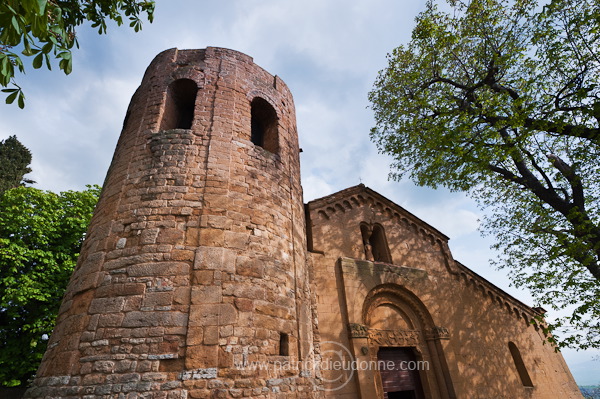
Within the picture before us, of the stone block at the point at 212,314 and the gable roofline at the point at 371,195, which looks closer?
the stone block at the point at 212,314

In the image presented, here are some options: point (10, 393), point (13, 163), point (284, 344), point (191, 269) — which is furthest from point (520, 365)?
point (13, 163)

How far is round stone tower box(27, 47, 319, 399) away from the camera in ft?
13.9

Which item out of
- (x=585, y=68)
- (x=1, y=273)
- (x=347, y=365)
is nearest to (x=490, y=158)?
(x=585, y=68)

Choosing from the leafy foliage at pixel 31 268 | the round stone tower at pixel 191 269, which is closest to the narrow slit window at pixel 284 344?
the round stone tower at pixel 191 269

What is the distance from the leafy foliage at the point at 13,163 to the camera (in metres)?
14.5

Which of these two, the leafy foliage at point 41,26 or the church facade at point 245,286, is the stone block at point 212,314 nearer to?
the church facade at point 245,286

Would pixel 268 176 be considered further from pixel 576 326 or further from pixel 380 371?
pixel 576 326

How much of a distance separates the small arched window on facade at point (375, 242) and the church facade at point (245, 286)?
54mm

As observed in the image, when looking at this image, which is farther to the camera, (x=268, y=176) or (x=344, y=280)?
(x=344, y=280)

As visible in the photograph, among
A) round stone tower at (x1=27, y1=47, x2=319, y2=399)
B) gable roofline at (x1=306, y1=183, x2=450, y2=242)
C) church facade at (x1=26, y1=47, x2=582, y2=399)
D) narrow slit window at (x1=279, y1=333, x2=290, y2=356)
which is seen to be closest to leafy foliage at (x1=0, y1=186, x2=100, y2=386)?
church facade at (x1=26, y1=47, x2=582, y2=399)

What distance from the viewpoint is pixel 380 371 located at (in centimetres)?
837

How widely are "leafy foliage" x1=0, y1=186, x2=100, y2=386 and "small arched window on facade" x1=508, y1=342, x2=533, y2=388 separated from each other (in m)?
16.2

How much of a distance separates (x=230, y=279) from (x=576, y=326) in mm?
8841

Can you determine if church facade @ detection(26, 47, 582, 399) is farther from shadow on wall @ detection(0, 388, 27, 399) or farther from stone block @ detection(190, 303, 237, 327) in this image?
shadow on wall @ detection(0, 388, 27, 399)
